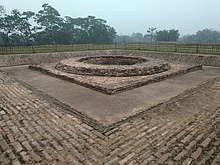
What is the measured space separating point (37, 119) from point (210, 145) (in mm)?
4015

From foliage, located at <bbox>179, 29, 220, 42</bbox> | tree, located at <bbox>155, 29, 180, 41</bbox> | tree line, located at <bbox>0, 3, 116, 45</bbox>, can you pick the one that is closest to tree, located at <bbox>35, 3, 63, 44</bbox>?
tree line, located at <bbox>0, 3, 116, 45</bbox>

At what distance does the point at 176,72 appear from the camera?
32.9 ft

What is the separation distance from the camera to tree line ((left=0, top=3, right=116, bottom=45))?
1108 inches

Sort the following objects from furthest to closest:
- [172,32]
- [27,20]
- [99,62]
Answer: [172,32] → [27,20] → [99,62]

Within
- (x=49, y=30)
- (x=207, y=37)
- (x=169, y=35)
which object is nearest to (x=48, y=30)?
(x=49, y=30)

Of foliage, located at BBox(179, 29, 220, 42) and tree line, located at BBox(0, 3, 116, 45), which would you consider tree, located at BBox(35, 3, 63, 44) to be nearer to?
tree line, located at BBox(0, 3, 116, 45)

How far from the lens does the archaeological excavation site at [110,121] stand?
3.47 m

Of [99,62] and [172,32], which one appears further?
[172,32]

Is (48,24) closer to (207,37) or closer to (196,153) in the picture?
(196,153)

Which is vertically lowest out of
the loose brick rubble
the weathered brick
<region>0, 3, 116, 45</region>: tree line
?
the weathered brick

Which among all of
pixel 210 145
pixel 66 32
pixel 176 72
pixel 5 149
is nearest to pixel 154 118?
pixel 210 145

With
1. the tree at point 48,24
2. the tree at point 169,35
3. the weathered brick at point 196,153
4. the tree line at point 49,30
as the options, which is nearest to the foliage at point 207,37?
the tree at point 169,35

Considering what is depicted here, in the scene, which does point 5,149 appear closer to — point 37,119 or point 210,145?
point 37,119

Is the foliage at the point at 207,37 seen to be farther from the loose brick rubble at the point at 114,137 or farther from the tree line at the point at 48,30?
the loose brick rubble at the point at 114,137
